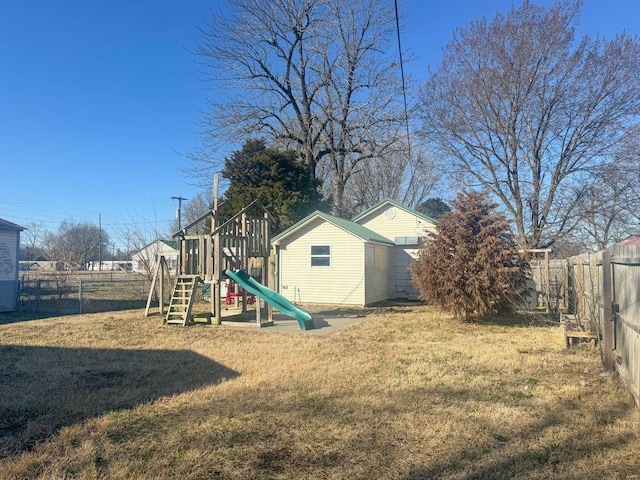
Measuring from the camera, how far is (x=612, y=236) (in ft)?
70.6

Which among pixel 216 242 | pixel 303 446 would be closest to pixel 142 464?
pixel 303 446

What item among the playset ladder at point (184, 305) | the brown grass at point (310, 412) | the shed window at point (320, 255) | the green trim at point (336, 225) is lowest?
the brown grass at point (310, 412)

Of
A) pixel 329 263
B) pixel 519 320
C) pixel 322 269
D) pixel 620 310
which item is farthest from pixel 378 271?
pixel 620 310

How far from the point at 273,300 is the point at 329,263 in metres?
5.89

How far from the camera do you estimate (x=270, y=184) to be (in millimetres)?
22094

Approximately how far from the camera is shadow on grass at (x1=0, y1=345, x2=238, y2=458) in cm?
453

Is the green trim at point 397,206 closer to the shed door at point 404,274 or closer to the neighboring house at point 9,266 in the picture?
the shed door at point 404,274

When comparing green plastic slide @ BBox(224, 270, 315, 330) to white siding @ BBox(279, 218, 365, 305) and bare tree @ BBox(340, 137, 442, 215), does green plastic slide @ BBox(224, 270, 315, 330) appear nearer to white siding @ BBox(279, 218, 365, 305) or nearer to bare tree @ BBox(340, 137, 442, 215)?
white siding @ BBox(279, 218, 365, 305)

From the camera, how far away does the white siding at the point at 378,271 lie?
671 inches

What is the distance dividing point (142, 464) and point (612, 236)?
77.4 ft

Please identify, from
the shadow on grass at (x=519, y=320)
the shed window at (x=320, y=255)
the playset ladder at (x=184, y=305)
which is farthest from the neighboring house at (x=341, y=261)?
the playset ladder at (x=184, y=305)

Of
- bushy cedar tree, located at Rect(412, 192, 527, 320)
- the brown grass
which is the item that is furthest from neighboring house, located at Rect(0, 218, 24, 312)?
bushy cedar tree, located at Rect(412, 192, 527, 320)

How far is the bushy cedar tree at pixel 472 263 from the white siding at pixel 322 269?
4.46m

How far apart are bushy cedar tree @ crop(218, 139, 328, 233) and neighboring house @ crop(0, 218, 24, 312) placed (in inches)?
350
